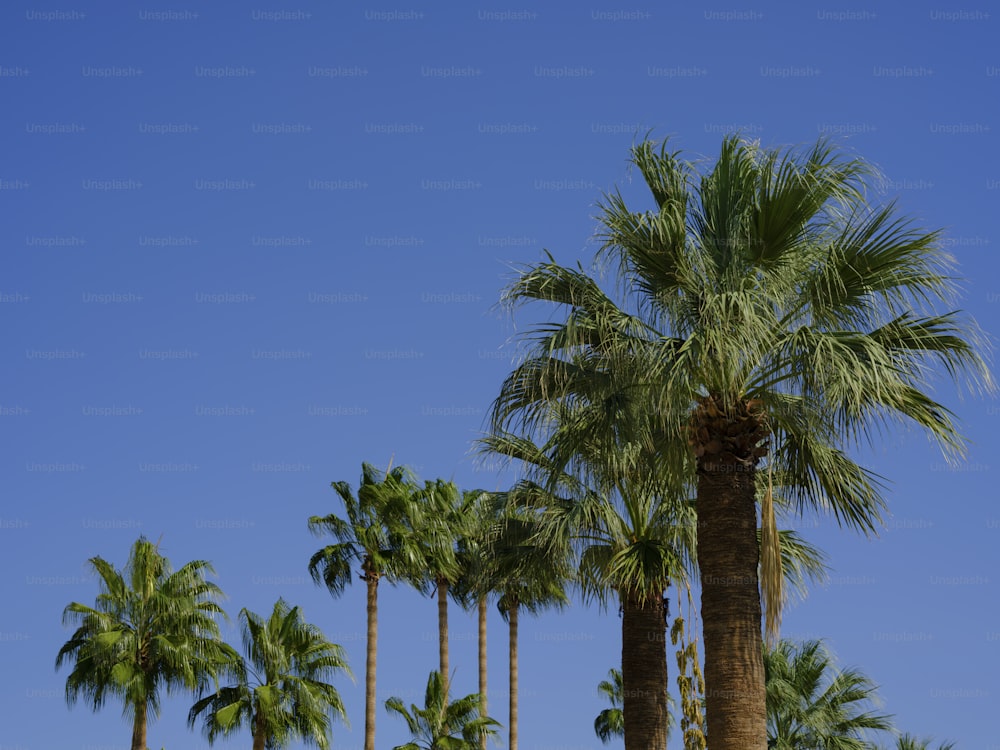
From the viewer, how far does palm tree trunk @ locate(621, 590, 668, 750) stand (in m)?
21.3

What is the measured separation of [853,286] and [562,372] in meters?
3.42

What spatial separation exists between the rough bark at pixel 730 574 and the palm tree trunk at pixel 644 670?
766 cm

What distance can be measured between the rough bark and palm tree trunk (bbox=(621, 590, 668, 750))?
301 inches

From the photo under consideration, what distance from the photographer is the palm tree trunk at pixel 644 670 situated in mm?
21344

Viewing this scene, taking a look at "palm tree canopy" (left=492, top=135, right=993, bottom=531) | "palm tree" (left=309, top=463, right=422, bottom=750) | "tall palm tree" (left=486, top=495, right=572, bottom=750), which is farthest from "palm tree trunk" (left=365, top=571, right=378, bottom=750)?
"palm tree canopy" (left=492, top=135, right=993, bottom=531)

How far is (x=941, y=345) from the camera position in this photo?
13.8 metres

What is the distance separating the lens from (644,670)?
70.7ft

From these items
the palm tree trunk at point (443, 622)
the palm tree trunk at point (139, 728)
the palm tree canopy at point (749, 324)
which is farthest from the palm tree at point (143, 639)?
the palm tree canopy at point (749, 324)

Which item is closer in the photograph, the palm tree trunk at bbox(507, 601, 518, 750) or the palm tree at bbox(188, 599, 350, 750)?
the palm tree at bbox(188, 599, 350, 750)

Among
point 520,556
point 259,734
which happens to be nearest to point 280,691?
point 259,734

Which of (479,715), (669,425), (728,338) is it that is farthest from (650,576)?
(479,715)

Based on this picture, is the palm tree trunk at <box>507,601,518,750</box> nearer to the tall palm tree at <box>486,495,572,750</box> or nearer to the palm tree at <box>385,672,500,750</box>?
the palm tree at <box>385,672,500,750</box>

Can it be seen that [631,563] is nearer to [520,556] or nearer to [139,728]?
[520,556]

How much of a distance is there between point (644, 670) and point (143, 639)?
17100 mm
